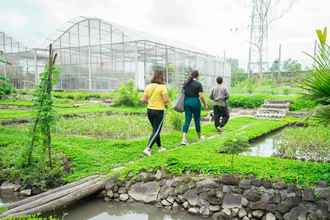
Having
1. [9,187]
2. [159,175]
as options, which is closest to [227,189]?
[159,175]

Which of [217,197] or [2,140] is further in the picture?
[2,140]

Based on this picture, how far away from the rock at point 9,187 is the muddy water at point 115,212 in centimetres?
122

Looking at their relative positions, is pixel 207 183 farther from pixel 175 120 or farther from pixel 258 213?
pixel 175 120

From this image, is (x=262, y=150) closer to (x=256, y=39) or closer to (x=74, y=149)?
(x=74, y=149)

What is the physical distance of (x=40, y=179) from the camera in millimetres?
4809

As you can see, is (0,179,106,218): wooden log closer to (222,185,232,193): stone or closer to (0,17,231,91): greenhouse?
(222,185,232,193): stone

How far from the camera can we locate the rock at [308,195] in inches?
143

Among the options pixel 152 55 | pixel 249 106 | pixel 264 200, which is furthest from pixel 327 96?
pixel 152 55

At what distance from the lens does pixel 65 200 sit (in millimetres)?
4141

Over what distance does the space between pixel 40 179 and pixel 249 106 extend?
1265 cm

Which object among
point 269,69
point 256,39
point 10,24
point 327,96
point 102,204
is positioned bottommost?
point 102,204

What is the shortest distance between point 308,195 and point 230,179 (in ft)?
3.27

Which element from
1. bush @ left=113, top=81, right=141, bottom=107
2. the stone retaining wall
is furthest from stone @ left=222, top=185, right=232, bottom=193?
bush @ left=113, top=81, right=141, bottom=107

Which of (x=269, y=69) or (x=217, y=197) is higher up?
(x=269, y=69)
